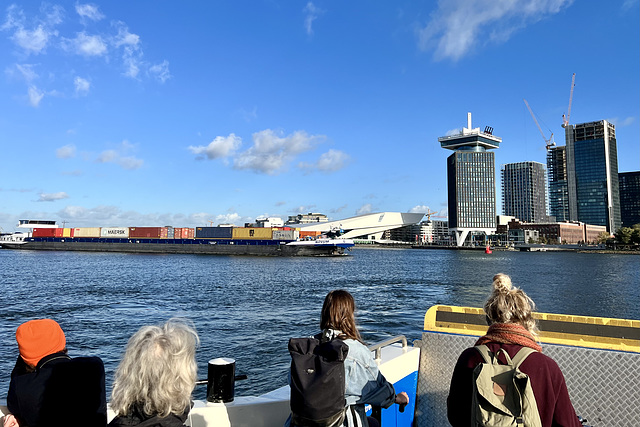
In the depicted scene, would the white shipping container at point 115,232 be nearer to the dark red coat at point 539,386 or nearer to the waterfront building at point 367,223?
the waterfront building at point 367,223

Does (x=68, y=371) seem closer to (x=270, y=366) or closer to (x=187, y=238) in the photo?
(x=270, y=366)

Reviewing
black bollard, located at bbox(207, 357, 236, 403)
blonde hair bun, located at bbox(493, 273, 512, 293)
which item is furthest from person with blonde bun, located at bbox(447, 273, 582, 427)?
black bollard, located at bbox(207, 357, 236, 403)

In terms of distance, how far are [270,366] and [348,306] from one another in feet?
24.5

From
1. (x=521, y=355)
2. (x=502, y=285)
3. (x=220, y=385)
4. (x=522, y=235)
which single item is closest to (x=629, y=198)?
(x=522, y=235)

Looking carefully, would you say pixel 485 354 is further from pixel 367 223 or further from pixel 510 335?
pixel 367 223

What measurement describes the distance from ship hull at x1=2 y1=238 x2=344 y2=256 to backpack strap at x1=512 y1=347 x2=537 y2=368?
65792mm

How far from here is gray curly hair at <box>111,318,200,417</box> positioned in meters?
1.69

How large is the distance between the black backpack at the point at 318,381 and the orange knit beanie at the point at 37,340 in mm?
1086

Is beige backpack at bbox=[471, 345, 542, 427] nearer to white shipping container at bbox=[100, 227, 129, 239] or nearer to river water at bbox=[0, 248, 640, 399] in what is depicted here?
river water at bbox=[0, 248, 640, 399]

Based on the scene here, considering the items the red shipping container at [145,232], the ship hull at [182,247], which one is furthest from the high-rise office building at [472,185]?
Answer: the red shipping container at [145,232]

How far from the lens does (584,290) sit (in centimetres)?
2625

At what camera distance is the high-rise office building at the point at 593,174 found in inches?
6447

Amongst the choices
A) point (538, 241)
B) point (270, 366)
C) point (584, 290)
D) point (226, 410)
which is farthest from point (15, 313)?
point (538, 241)

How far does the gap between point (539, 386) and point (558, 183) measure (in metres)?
210
